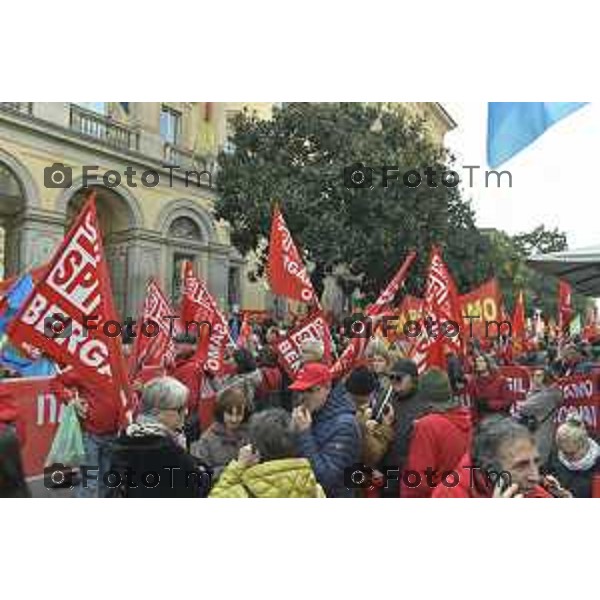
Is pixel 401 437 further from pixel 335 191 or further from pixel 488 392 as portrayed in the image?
pixel 335 191

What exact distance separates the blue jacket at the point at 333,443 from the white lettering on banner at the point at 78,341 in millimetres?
1169

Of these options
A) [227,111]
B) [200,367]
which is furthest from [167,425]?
[227,111]

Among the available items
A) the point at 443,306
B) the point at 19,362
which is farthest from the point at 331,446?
the point at 19,362

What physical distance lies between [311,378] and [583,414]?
2.21 meters

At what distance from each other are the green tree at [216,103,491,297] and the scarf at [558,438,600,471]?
9933mm

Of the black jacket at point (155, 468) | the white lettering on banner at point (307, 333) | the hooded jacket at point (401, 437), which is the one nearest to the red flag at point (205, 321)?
the white lettering on banner at point (307, 333)

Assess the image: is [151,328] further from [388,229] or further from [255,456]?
[388,229]

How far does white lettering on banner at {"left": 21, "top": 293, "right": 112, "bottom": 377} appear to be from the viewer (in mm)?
4250

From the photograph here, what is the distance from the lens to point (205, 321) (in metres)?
7.50

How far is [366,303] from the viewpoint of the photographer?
1609 centimetres

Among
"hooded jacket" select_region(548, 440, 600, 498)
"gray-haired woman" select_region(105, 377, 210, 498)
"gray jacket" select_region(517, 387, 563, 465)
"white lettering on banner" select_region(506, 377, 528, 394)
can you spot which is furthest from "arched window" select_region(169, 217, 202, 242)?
"gray-haired woman" select_region(105, 377, 210, 498)

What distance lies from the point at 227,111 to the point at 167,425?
457 inches

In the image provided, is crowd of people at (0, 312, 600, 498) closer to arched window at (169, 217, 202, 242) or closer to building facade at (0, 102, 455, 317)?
building facade at (0, 102, 455, 317)

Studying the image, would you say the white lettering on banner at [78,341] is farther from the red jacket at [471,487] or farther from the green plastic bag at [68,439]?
the red jacket at [471,487]
